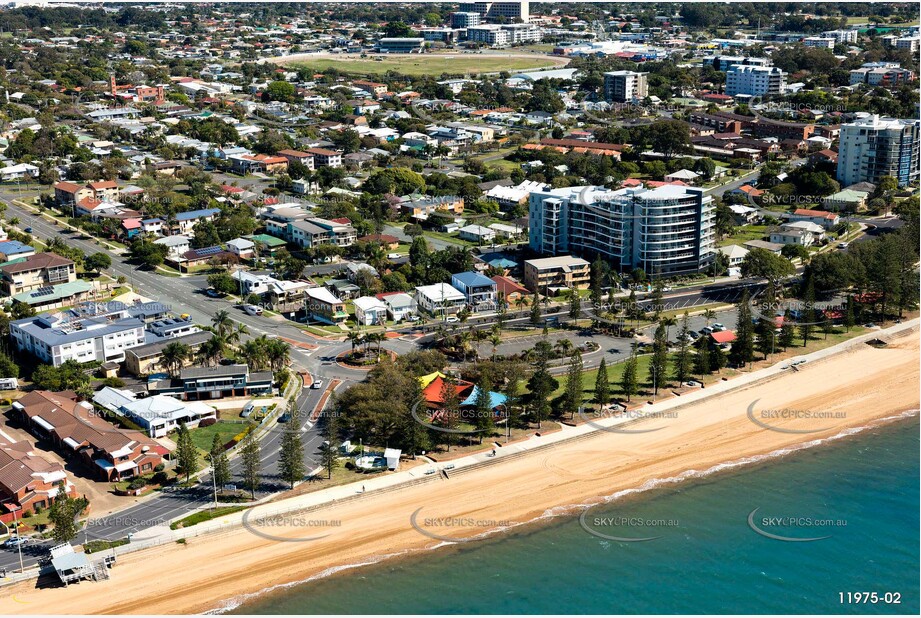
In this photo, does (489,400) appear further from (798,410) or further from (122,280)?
(122,280)

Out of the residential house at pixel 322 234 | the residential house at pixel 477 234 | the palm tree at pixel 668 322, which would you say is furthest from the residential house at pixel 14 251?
the palm tree at pixel 668 322

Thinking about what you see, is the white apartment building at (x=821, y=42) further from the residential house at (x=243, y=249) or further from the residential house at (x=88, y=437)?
the residential house at (x=88, y=437)

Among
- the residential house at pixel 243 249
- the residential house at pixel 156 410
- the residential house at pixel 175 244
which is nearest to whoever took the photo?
the residential house at pixel 156 410

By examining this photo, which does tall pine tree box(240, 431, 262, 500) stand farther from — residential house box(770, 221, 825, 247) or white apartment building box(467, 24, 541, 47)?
white apartment building box(467, 24, 541, 47)

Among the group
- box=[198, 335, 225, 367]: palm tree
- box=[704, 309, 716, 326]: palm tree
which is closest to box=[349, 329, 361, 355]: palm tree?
box=[198, 335, 225, 367]: palm tree

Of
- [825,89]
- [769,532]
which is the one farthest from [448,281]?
[825,89]
